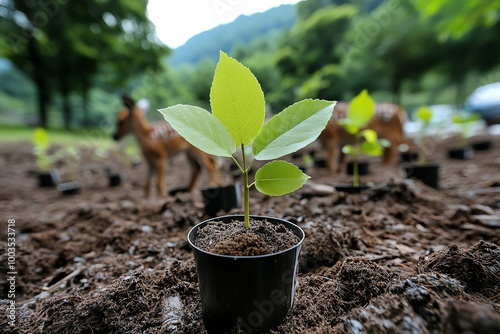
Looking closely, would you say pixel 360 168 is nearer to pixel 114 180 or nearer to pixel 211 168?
pixel 211 168

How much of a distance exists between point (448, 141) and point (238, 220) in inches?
257

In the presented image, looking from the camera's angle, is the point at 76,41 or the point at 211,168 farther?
the point at 76,41

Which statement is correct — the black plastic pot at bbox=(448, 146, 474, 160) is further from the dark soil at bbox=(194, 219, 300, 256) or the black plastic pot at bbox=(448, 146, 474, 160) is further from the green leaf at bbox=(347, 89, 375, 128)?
the dark soil at bbox=(194, 219, 300, 256)

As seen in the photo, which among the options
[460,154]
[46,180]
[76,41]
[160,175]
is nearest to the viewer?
[160,175]

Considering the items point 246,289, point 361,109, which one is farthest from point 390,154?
point 246,289

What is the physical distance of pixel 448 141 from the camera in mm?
5875

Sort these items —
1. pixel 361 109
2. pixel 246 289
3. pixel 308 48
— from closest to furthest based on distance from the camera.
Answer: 1. pixel 246 289
2. pixel 361 109
3. pixel 308 48

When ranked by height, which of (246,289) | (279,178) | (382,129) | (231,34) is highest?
(231,34)

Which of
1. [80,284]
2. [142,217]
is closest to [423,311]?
[80,284]

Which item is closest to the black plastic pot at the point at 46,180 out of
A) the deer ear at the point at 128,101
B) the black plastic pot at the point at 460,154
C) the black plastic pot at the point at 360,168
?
the deer ear at the point at 128,101

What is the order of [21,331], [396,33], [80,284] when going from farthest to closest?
[396,33], [80,284], [21,331]

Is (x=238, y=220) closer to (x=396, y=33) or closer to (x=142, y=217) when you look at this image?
(x=142, y=217)

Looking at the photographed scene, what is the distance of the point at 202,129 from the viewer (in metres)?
0.68

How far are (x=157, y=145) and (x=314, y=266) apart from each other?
2237 mm
